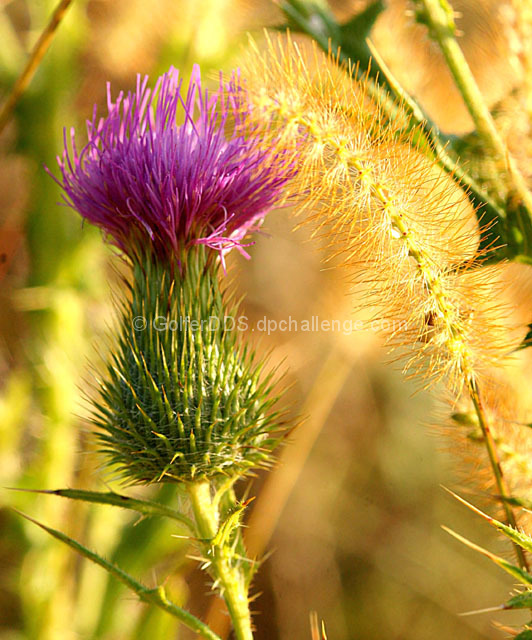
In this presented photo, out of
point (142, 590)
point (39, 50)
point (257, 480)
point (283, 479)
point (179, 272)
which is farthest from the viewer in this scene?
point (257, 480)

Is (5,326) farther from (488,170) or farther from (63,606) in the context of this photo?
(488,170)

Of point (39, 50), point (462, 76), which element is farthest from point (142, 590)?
point (39, 50)

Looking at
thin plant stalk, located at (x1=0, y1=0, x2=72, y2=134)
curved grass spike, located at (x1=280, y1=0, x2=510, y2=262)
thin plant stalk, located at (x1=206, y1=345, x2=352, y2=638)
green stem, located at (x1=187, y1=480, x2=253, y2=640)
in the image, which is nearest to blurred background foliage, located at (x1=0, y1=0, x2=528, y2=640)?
thin plant stalk, located at (x1=206, y1=345, x2=352, y2=638)

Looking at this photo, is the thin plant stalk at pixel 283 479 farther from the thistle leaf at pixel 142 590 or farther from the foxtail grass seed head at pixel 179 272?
the thistle leaf at pixel 142 590

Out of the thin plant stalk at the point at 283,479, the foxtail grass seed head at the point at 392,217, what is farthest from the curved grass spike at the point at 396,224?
the thin plant stalk at the point at 283,479

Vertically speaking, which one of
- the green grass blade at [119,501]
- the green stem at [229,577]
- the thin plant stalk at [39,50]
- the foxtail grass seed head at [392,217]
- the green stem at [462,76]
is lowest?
the green stem at [229,577]

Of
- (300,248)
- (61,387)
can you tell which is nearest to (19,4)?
(300,248)

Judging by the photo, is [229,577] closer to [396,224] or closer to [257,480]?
[396,224]
